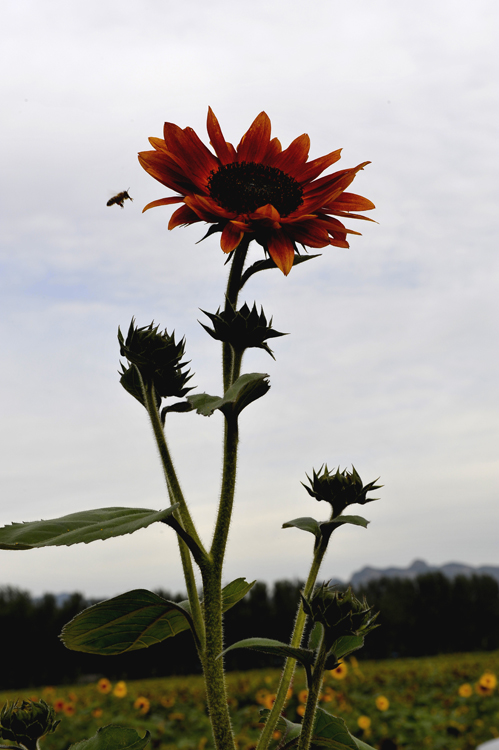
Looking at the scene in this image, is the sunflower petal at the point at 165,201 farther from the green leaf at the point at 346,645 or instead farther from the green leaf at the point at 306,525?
the green leaf at the point at 346,645

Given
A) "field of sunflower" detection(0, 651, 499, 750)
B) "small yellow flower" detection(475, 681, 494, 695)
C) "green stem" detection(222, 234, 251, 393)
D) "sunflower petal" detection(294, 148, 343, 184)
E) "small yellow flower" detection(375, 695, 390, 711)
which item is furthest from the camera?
"small yellow flower" detection(475, 681, 494, 695)

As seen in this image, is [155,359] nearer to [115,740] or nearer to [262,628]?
[115,740]

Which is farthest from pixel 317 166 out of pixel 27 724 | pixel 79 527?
pixel 27 724

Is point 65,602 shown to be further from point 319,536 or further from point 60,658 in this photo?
point 319,536

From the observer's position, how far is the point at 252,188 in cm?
145

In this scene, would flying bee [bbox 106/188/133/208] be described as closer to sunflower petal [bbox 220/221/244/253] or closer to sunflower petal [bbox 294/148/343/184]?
sunflower petal [bbox 294/148/343/184]

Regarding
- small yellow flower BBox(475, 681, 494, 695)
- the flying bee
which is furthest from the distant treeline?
the flying bee

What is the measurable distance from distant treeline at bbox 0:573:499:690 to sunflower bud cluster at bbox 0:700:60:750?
15.7 m

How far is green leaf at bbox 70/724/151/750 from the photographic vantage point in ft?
4.42

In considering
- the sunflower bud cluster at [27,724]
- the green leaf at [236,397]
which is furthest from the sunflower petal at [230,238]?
the sunflower bud cluster at [27,724]

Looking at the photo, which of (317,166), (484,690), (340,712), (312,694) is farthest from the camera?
(484,690)

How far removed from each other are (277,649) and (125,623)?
1.16 feet

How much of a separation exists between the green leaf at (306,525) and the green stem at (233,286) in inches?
11.4

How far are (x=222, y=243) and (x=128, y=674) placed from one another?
18.8 m
